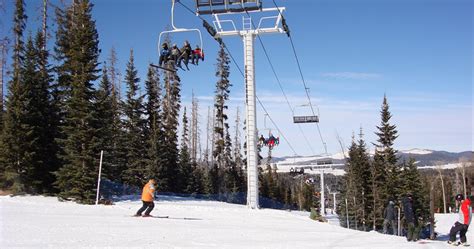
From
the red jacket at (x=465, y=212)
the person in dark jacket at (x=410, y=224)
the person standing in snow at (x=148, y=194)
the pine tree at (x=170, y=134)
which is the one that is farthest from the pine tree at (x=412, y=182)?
the person standing in snow at (x=148, y=194)

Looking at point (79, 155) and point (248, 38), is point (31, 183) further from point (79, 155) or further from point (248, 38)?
point (248, 38)

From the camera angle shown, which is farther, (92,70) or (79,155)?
(92,70)

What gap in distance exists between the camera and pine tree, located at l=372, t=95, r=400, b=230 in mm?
54031

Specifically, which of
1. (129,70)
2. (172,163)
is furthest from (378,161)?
(129,70)

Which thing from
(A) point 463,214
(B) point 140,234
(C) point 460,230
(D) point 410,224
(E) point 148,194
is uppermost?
(E) point 148,194

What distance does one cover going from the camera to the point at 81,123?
27.9m

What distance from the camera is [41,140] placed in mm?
29094

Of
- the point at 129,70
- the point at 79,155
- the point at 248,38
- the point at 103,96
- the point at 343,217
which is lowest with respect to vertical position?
the point at 343,217

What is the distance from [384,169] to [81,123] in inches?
1609

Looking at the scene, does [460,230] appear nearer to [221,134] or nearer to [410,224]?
[410,224]

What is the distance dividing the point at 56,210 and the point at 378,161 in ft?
154

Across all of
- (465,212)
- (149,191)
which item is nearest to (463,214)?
(465,212)

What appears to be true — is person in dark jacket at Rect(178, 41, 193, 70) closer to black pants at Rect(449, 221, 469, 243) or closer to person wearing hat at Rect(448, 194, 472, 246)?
person wearing hat at Rect(448, 194, 472, 246)

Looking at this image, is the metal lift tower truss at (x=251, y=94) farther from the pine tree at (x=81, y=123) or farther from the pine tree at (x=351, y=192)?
the pine tree at (x=351, y=192)
